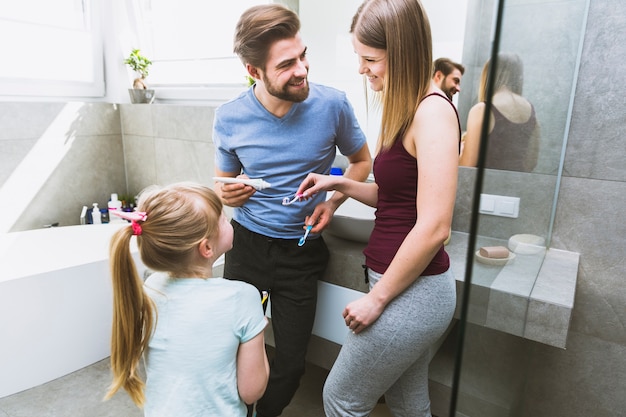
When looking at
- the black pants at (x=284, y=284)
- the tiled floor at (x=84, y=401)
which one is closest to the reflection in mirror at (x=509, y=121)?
the black pants at (x=284, y=284)

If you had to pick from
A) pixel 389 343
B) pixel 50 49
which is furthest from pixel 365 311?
pixel 50 49

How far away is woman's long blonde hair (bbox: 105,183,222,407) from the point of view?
955 millimetres

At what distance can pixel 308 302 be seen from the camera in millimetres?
1457

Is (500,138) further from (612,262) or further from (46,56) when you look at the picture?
(46,56)

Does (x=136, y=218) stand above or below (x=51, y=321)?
above

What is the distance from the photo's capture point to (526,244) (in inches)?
43.1

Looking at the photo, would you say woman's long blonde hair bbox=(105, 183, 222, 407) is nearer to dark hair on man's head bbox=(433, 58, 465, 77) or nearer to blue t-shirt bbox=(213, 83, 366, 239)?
blue t-shirt bbox=(213, 83, 366, 239)

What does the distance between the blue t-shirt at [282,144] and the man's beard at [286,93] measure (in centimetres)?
5

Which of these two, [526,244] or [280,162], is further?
[280,162]

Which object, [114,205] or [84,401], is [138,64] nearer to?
[114,205]

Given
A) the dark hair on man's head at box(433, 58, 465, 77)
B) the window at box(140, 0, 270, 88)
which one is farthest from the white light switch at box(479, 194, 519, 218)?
the window at box(140, 0, 270, 88)

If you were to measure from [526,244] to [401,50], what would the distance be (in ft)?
1.87

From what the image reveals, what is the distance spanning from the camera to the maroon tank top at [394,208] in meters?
0.99

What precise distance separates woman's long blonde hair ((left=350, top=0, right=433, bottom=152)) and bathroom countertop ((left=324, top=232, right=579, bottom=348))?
356mm
